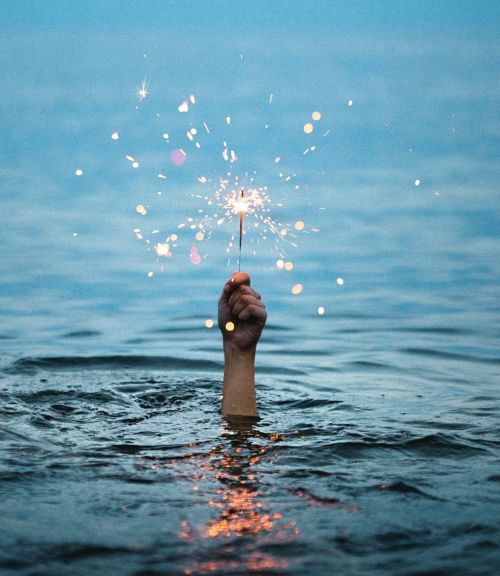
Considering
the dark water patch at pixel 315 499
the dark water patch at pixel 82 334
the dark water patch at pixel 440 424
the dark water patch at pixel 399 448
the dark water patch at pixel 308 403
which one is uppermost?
the dark water patch at pixel 82 334

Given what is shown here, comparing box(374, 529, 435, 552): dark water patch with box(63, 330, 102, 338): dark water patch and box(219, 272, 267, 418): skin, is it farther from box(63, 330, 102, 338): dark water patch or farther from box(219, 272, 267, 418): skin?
box(63, 330, 102, 338): dark water patch

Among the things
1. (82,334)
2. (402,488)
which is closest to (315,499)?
(402,488)

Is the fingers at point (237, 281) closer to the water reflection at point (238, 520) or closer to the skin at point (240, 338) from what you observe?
the skin at point (240, 338)

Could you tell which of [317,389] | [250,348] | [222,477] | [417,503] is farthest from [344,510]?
[317,389]

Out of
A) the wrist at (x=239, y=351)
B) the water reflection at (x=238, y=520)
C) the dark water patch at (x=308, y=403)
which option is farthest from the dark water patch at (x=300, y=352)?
the water reflection at (x=238, y=520)

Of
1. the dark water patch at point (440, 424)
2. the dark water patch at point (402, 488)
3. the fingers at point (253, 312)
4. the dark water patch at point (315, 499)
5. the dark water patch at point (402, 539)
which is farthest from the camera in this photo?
the dark water patch at point (440, 424)

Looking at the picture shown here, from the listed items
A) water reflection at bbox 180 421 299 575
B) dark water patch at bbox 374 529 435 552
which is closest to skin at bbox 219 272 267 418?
water reflection at bbox 180 421 299 575
